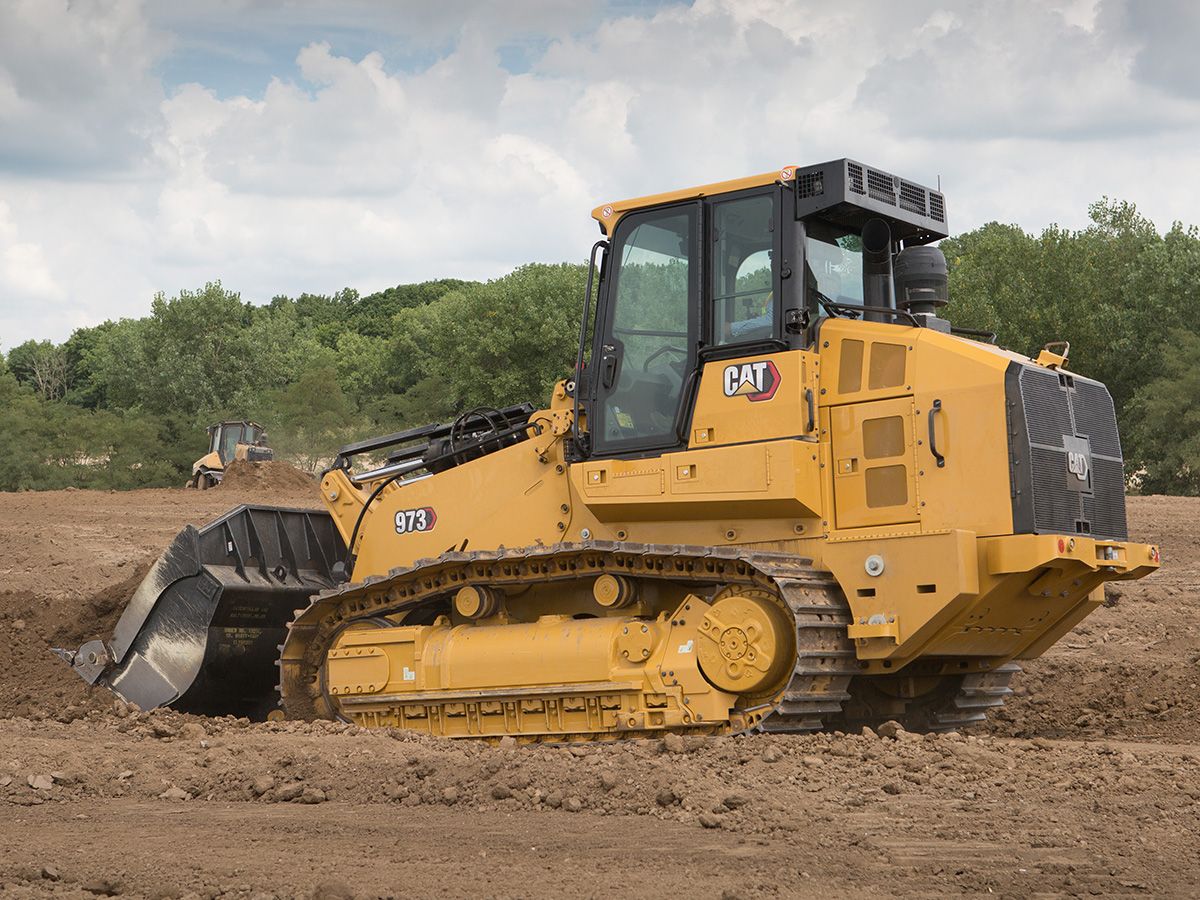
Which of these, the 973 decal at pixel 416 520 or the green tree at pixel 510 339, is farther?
the green tree at pixel 510 339

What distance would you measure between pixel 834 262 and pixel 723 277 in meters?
0.73

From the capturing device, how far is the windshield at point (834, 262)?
30.4ft

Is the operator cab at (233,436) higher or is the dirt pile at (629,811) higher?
the operator cab at (233,436)

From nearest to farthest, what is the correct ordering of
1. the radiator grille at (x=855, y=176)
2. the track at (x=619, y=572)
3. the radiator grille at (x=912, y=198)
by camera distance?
1. the track at (x=619, y=572)
2. the radiator grille at (x=855, y=176)
3. the radiator grille at (x=912, y=198)

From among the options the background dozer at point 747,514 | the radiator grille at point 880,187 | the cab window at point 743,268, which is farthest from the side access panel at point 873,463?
the radiator grille at point 880,187

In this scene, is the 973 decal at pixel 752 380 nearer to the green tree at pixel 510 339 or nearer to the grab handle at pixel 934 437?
the grab handle at pixel 934 437

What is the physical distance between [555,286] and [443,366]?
15.3ft

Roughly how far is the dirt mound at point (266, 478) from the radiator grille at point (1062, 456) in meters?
24.6

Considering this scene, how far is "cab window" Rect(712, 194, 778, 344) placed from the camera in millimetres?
9188

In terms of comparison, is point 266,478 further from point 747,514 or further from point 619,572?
point 747,514

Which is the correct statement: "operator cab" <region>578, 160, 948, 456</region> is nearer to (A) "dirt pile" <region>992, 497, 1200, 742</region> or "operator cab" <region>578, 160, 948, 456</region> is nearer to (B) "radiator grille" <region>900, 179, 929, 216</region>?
(B) "radiator grille" <region>900, 179, 929, 216</region>

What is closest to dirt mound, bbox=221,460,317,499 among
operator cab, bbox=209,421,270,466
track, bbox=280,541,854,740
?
operator cab, bbox=209,421,270,466

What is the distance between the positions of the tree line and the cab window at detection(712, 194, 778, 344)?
2243 cm

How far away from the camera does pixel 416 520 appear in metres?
11.0
